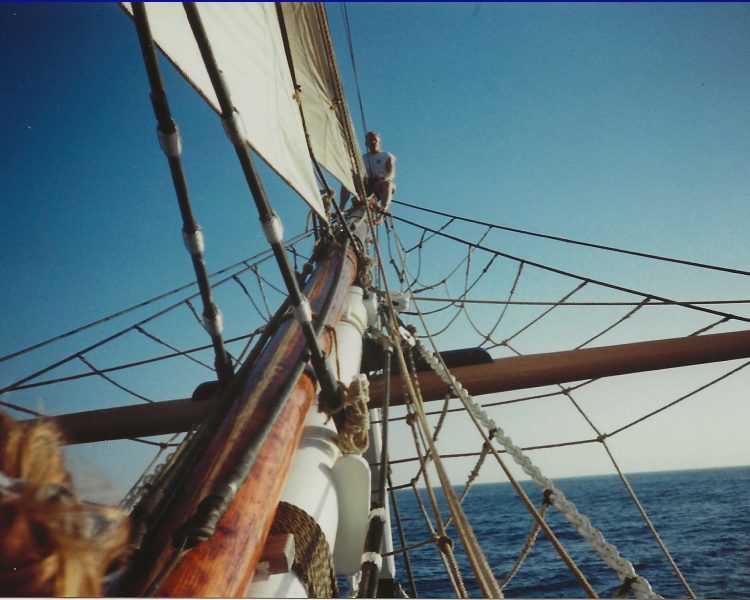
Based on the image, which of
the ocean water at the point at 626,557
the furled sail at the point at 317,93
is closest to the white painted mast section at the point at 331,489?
the furled sail at the point at 317,93

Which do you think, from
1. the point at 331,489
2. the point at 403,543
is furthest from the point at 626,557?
the point at 331,489

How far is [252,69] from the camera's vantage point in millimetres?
1818

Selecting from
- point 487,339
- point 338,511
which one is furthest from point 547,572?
point 338,511

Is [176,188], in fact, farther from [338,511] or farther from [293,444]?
[338,511]

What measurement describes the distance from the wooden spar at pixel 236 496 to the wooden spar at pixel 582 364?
78.8 inches

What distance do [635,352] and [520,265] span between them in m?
1.66

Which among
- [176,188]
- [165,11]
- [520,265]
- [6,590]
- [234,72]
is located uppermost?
[520,265]

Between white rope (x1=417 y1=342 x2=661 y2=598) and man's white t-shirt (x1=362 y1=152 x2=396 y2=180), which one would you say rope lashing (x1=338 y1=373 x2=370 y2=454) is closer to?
white rope (x1=417 y1=342 x2=661 y2=598)

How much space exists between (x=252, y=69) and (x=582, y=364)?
3.09 meters

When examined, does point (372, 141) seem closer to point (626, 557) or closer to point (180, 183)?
point (180, 183)

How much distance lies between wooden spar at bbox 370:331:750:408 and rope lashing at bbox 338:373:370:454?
1726 millimetres

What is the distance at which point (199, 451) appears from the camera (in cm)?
110

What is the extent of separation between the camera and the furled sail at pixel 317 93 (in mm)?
4195

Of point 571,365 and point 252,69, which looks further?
point 571,365
